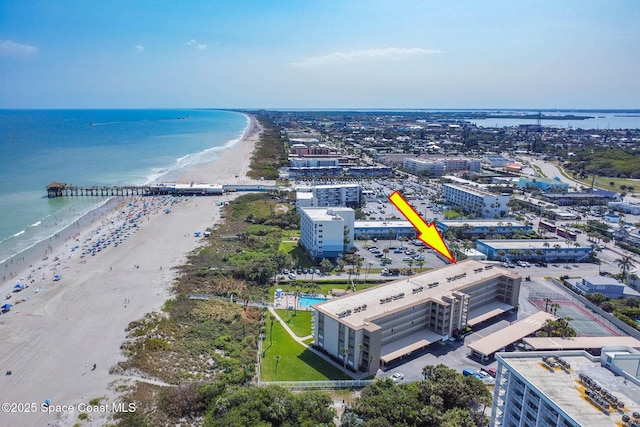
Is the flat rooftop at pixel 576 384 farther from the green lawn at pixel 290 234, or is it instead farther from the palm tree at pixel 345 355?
the green lawn at pixel 290 234

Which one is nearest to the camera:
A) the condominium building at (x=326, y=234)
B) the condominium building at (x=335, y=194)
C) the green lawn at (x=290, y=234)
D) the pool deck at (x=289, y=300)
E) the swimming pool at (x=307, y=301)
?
the pool deck at (x=289, y=300)

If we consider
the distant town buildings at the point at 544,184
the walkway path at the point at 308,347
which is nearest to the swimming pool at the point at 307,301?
the walkway path at the point at 308,347

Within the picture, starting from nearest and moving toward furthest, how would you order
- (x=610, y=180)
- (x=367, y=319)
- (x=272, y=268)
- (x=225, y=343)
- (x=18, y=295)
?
1. (x=367, y=319)
2. (x=225, y=343)
3. (x=18, y=295)
4. (x=272, y=268)
5. (x=610, y=180)

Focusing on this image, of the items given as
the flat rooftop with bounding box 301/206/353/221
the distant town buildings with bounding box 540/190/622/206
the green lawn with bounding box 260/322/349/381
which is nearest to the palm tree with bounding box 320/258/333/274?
the flat rooftop with bounding box 301/206/353/221

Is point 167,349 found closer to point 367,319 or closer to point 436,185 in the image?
point 367,319

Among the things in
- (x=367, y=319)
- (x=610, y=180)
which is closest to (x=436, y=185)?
(x=610, y=180)

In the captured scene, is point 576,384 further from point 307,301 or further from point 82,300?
point 82,300

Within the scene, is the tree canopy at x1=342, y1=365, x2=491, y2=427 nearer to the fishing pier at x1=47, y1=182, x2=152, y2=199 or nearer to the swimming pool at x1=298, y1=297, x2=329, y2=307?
the swimming pool at x1=298, y1=297, x2=329, y2=307
